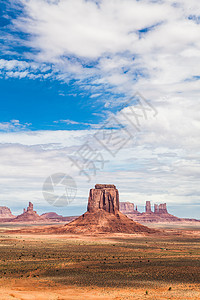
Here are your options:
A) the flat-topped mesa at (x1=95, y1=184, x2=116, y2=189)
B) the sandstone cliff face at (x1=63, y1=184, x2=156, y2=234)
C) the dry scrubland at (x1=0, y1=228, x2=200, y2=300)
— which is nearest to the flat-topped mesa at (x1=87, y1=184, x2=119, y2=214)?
the sandstone cliff face at (x1=63, y1=184, x2=156, y2=234)

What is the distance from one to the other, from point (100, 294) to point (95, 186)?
459ft

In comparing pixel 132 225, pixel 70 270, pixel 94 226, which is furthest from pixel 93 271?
pixel 132 225

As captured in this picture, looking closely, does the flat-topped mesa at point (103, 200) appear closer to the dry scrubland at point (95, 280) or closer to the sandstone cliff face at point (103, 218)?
the sandstone cliff face at point (103, 218)

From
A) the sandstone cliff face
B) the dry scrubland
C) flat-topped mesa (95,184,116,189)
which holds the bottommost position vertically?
the dry scrubland

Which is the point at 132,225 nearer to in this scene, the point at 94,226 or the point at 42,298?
the point at 94,226

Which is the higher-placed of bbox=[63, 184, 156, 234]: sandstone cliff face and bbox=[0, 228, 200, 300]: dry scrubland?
bbox=[63, 184, 156, 234]: sandstone cliff face

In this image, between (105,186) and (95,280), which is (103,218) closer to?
(105,186)

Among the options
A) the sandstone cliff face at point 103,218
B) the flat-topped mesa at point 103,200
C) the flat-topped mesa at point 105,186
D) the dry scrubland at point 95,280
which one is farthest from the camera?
the flat-topped mesa at point 105,186

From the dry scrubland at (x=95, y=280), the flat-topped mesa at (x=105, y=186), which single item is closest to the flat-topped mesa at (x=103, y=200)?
the flat-topped mesa at (x=105, y=186)

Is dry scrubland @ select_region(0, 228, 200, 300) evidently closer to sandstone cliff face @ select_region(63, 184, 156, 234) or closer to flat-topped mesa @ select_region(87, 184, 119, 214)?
sandstone cliff face @ select_region(63, 184, 156, 234)

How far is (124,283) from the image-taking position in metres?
37.1

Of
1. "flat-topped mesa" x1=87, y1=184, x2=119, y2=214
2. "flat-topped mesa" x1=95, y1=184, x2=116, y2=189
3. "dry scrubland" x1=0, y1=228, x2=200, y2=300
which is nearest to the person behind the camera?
"dry scrubland" x1=0, y1=228, x2=200, y2=300

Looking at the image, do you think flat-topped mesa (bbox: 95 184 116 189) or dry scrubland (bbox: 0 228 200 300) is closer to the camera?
dry scrubland (bbox: 0 228 200 300)

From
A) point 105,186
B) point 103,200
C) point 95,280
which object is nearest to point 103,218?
point 103,200
